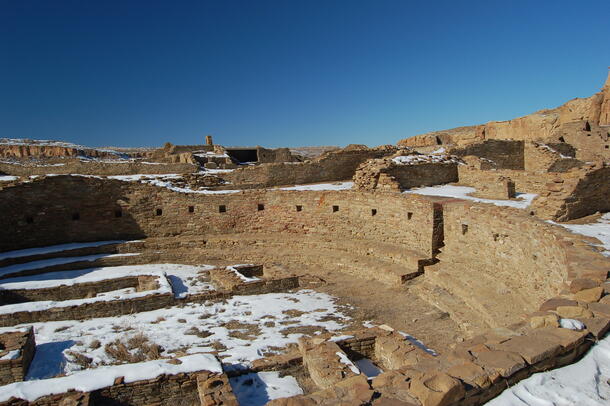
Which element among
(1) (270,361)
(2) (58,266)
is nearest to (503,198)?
(1) (270,361)

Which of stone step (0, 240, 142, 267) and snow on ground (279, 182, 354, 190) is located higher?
snow on ground (279, 182, 354, 190)

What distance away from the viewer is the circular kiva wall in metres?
8.29

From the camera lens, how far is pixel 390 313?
28.9 ft

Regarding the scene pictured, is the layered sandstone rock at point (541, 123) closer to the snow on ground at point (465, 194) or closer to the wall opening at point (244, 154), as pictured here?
the wall opening at point (244, 154)

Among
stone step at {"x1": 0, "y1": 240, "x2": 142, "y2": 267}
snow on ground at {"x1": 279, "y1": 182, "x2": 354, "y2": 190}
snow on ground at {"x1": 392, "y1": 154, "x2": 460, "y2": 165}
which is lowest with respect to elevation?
stone step at {"x1": 0, "y1": 240, "x2": 142, "y2": 267}

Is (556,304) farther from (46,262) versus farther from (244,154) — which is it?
(244,154)

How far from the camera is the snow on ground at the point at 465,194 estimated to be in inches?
431

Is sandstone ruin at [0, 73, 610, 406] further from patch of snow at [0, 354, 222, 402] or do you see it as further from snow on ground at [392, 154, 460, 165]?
snow on ground at [392, 154, 460, 165]

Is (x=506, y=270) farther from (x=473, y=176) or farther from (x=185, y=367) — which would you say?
(x=473, y=176)

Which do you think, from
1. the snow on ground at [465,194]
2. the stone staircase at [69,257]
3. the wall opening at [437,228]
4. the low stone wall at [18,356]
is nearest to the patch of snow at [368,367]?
the wall opening at [437,228]

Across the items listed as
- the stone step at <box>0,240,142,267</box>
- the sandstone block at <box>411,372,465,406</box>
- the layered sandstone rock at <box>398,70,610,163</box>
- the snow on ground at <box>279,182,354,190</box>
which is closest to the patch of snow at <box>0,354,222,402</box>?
the sandstone block at <box>411,372,465,406</box>

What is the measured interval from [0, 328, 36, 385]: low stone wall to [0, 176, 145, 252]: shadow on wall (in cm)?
886

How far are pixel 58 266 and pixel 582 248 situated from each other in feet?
45.7

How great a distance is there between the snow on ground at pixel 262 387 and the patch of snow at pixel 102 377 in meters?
0.39
